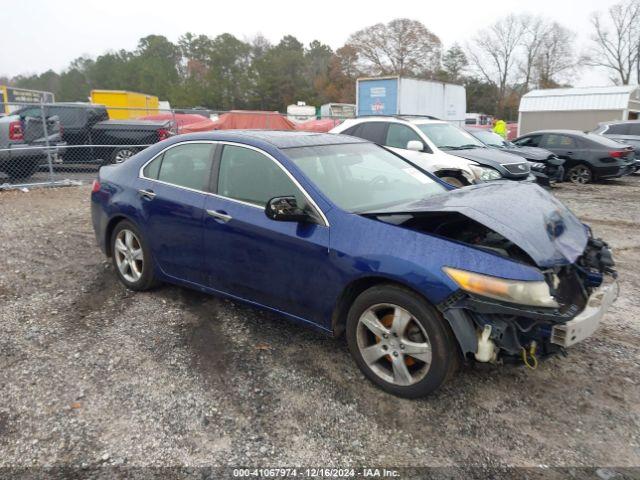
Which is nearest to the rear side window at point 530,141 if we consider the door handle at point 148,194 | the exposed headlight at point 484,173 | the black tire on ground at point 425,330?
the exposed headlight at point 484,173

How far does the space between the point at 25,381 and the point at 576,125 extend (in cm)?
3287

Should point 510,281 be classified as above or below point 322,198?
below

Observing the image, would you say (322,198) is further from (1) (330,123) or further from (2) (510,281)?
(1) (330,123)

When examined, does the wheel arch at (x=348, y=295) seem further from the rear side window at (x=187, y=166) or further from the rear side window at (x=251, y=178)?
the rear side window at (x=187, y=166)

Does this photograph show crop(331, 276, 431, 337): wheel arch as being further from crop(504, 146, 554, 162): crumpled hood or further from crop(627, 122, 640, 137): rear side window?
crop(627, 122, 640, 137): rear side window

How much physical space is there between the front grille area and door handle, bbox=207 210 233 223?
20.4ft

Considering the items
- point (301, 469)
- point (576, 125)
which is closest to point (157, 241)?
point (301, 469)

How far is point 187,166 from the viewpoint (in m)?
4.19

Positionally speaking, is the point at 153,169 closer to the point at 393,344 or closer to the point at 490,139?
the point at 393,344

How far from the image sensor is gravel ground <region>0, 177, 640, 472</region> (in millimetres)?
2623

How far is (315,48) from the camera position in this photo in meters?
83.7

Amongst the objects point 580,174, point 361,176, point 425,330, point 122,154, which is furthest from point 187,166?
point 580,174

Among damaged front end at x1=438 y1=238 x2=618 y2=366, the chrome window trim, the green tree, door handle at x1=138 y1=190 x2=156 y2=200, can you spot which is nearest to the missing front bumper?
damaged front end at x1=438 y1=238 x2=618 y2=366

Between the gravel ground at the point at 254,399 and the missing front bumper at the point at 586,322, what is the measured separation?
1.76 feet
